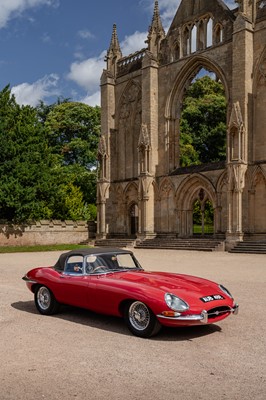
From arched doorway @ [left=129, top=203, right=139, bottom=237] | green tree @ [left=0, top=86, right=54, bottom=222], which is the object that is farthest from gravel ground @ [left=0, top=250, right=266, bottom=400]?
arched doorway @ [left=129, top=203, right=139, bottom=237]

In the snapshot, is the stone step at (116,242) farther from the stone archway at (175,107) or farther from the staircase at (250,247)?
the staircase at (250,247)

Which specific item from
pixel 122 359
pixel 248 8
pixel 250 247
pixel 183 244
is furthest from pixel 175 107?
pixel 122 359

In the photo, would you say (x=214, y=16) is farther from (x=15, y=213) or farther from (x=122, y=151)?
(x=15, y=213)

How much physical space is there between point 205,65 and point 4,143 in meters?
14.8

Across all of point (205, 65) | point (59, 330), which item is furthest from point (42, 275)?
point (205, 65)

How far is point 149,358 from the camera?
543cm

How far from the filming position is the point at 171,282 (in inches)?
276

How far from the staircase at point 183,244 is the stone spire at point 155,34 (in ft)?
44.7

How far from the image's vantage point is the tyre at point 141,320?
6344mm

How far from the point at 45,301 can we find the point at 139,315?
2.27 meters

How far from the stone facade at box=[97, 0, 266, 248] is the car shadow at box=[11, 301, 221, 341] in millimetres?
18962

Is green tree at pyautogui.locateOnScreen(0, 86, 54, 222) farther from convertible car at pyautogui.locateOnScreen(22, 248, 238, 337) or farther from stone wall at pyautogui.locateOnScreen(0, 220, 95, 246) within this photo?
convertible car at pyautogui.locateOnScreen(22, 248, 238, 337)

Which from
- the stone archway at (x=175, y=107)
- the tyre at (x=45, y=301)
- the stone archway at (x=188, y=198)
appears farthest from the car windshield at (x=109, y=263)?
the stone archway at (x=175, y=107)

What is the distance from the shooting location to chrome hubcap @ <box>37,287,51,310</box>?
8047 millimetres
